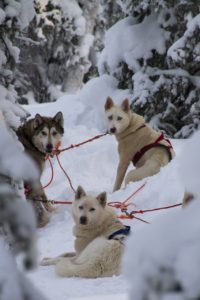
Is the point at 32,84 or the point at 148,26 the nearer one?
the point at 148,26

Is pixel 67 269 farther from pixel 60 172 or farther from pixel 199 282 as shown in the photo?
pixel 60 172

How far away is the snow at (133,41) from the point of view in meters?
11.6

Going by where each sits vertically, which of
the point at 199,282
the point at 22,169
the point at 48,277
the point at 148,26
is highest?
the point at 22,169

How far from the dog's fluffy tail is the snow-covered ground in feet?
0.24

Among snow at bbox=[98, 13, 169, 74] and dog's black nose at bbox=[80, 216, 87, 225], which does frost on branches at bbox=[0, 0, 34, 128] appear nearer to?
dog's black nose at bbox=[80, 216, 87, 225]

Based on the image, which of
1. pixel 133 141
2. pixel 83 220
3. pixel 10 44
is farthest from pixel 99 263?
pixel 133 141

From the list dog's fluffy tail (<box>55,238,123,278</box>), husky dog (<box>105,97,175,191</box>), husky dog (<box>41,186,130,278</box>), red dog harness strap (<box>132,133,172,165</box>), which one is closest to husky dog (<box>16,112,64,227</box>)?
husky dog (<box>105,97,175,191</box>)

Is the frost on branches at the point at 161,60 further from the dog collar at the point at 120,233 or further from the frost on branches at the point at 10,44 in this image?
the dog collar at the point at 120,233

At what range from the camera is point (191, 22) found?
10.4 meters

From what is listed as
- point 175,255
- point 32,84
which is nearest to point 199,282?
point 175,255

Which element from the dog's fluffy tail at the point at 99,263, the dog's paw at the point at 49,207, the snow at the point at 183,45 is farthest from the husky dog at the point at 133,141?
the dog's fluffy tail at the point at 99,263

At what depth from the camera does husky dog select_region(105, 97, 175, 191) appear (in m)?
7.78

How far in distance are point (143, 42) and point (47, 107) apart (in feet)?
12.3

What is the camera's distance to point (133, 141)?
7969mm
